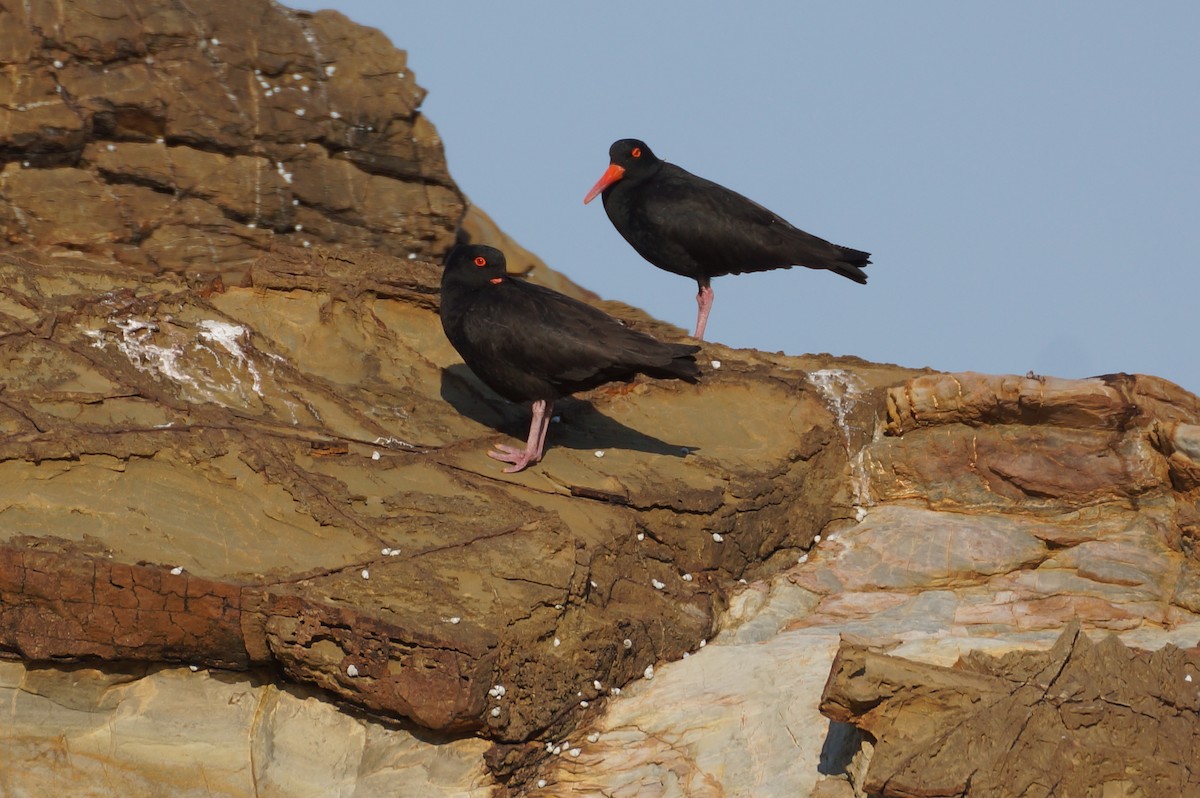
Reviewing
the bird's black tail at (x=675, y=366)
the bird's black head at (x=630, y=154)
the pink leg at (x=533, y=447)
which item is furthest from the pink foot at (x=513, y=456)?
the bird's black head at (x=630, y=154)

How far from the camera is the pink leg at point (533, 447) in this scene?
10633 mm

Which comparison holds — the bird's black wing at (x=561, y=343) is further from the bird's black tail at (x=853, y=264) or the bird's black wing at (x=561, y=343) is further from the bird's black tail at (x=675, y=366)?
the bird's black tail at (x=853, y=264)

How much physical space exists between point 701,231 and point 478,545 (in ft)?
16.2

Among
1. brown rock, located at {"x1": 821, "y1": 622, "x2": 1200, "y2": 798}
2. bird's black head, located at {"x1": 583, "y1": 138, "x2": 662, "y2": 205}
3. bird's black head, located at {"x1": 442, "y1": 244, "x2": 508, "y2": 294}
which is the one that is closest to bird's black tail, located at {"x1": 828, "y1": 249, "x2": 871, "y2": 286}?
bird's black head, located at {"x1": 583, "y1": 138, "x2": 662, "y2": 205}

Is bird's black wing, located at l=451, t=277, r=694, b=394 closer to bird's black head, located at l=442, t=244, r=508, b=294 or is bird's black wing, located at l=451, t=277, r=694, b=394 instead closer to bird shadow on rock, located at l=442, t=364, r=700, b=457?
bird's black head, located at l=442, t=244, r=508, b=294

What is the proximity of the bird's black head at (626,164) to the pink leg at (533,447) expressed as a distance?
12.3 ft

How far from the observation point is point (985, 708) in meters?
7.61

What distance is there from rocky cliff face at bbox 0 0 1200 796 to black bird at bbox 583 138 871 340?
1079 mm

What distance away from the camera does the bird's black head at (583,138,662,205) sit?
14078mm

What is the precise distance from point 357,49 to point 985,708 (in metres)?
10.6

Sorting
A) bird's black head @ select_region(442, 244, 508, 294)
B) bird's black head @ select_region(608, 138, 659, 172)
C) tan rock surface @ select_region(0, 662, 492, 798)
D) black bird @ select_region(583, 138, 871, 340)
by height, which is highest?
bird's black head @ select_region(608, 138, 659, 172)

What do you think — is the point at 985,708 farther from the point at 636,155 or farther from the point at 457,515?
the point at 636,155

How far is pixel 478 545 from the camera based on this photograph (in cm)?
948

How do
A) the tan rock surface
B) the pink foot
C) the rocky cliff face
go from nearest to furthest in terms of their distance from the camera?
the rocky cliff face → the tan rock surface → the pink foot
